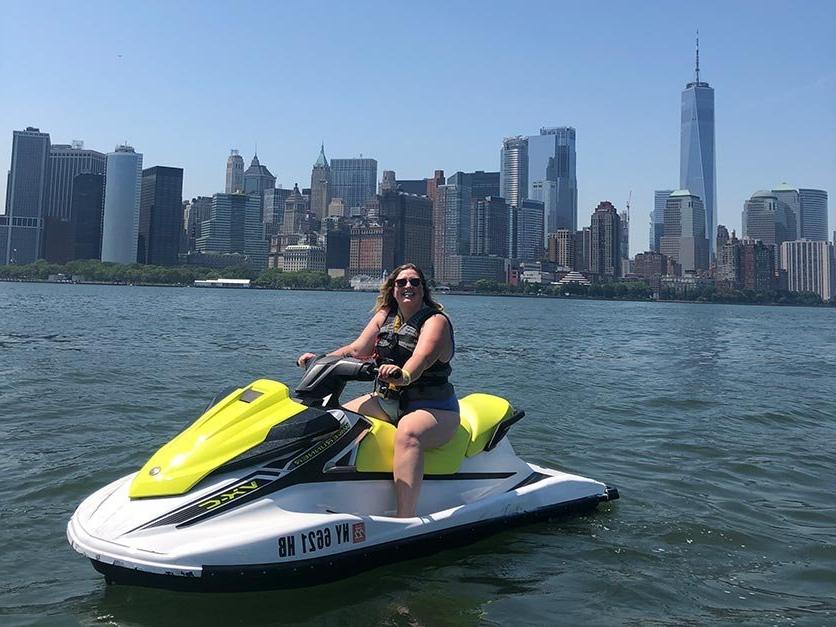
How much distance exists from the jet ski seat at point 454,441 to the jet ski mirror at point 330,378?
371mm

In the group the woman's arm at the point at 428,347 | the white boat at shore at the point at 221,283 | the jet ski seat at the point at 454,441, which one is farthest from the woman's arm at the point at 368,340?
the white boat at shore at the point at 221,283

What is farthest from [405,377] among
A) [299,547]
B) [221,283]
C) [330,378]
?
[221,283]

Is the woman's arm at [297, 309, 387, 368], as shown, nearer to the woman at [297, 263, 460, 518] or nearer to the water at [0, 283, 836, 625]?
the woman at [297, 263, 460, 518]

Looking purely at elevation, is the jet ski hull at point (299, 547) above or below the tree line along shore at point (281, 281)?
below

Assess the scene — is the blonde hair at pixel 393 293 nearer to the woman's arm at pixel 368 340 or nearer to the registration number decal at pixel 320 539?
the woman's arm at pixel 368 340

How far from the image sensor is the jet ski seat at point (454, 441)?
183 inches

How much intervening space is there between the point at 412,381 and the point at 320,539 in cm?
115

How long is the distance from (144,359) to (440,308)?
14689 mm

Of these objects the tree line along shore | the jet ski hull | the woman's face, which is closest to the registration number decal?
the jet ski hull

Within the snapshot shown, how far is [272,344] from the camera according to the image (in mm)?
25125

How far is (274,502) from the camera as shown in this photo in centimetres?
414

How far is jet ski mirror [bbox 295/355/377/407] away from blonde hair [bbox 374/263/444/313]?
26.3 inches

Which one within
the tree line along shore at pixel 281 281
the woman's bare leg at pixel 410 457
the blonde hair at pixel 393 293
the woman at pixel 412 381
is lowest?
the woman's bare leg at pixel 410 457

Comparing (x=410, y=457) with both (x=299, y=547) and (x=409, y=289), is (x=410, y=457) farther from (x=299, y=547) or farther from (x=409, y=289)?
(x=409, y=289)
